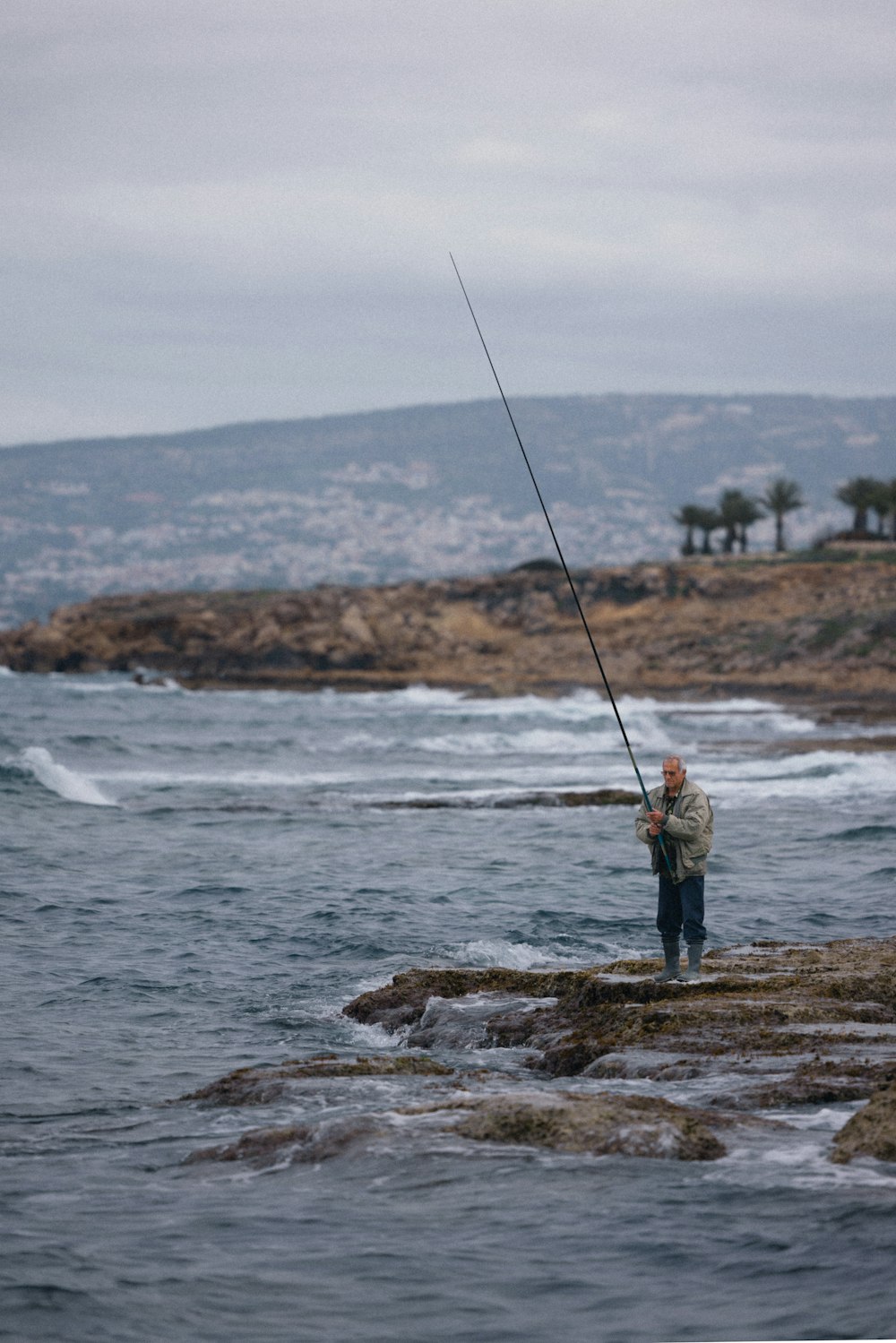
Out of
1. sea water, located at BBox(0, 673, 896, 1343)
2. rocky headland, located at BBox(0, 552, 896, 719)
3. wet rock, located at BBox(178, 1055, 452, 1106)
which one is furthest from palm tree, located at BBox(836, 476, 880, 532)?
wet rock, located at BBox(178, 1055, 452, 1106)

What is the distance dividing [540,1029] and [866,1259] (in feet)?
13.8

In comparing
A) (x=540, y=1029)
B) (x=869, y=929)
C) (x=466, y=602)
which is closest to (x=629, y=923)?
(x=869, y=929)

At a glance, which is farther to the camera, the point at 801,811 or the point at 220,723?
the point at 220,723

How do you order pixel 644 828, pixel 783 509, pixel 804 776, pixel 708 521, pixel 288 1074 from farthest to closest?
1. pixel 708 521
2. pixel 783 509
3. pixel 804 776
4. pixel 644 828
5. pixel 288 1074

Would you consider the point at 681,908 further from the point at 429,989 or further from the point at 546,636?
the point at 546,636

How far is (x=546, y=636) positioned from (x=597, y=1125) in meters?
71.2

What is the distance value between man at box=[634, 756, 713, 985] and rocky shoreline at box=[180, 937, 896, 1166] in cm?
46

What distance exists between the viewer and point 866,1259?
6582 millimetres

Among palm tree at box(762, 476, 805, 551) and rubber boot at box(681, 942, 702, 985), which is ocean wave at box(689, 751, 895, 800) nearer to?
rubber boot at box(681, 942, 702, 985)

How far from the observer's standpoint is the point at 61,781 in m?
27.2

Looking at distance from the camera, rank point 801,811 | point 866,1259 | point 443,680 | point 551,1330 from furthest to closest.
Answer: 1. point 443,680
2. point 801,811
3. point 866,1259
4. point 551,1330

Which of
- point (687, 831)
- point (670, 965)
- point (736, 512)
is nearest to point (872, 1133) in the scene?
point (687, 831)

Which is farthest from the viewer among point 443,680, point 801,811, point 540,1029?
point 443,680

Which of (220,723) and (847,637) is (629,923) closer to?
(220,723)
